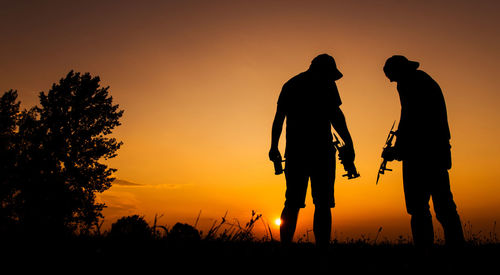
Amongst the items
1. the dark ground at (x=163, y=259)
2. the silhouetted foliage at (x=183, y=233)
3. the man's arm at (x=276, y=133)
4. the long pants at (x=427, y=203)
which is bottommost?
the dark ground at (x=163, y=259)

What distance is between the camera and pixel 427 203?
186 inches

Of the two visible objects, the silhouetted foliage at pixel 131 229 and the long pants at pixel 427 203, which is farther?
the long pants at pixel 427 203

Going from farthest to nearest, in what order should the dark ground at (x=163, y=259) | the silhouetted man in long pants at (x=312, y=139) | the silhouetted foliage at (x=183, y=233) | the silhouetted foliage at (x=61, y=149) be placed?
the silhouetted foliage at (x=61, y=149), the silhouetted man in long pants at (x=312, y=139), the silhouetted foliage at (x=183, y=233), the dark ground at (x=163, y=259)

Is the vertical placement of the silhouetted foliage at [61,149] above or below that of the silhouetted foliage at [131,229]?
above

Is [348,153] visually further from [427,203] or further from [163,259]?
[163,259]

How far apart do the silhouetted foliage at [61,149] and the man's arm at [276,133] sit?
1677 centimetres

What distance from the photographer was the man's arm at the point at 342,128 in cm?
514

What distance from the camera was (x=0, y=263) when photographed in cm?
212

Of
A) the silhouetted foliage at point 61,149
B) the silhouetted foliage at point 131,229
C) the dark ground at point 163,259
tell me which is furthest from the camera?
the silhouetted foliage at point 61,149

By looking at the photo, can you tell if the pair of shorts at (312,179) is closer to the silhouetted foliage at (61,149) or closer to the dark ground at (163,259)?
the dark ground at (163,259)

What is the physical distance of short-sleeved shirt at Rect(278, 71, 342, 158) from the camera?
15.8 feet

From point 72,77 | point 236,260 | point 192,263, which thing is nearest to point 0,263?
point 192,263

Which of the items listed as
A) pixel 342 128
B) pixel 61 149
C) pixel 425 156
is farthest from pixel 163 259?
pixel 61 149

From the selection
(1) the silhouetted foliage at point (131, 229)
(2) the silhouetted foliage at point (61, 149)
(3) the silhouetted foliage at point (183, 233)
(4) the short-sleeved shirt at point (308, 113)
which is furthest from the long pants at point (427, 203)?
(2) the silhouetted foliage at point (61, 149)
